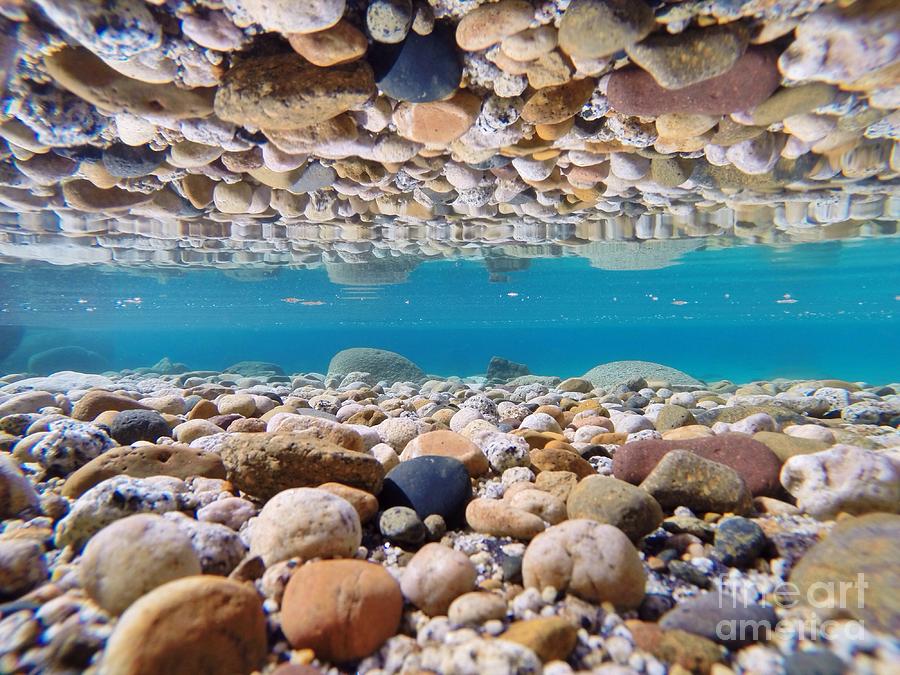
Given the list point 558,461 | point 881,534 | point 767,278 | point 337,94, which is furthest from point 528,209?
point 767,278

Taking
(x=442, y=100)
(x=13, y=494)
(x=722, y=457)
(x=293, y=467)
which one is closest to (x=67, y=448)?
(x=13, y=494)

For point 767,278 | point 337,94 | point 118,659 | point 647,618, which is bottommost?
point 647,618

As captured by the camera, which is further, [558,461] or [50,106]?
[50,106]

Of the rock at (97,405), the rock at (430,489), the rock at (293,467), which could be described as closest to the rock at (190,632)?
the rock at (293,467)

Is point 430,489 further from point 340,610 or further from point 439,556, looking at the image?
point 340,610

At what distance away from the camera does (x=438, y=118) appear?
2.94 meters

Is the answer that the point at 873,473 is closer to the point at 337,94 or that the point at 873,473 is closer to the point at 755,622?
the point at 755,622

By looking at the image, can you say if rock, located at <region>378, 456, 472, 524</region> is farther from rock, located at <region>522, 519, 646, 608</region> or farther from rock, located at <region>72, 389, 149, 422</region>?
rock, located at <region>72, 389, 149, 422</region>

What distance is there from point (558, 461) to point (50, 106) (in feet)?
13.6

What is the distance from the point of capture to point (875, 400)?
16.7 ft

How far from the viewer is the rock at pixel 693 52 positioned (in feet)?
7.25

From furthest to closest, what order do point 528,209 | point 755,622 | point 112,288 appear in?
point 112,288 → point 528,209 → point 755,622

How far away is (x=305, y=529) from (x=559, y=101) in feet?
9.83

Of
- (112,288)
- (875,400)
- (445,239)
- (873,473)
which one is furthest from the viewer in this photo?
(112,288)
